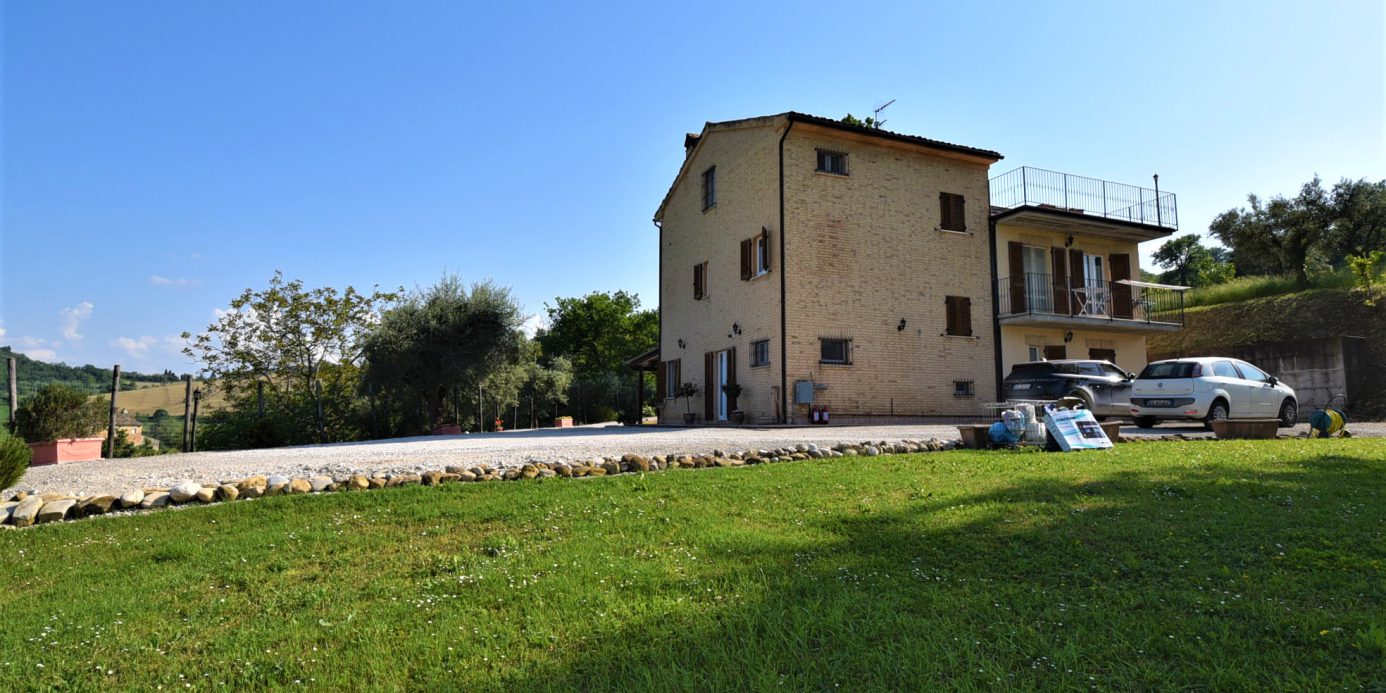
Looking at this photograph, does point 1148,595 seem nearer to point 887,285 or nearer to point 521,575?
point 521,575

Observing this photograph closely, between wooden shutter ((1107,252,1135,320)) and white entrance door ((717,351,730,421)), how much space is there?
11778mm

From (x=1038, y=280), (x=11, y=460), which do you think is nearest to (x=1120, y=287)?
(x=1038, y=280)

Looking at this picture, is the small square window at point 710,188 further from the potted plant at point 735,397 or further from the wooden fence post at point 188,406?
the wooden fence post at point 188,406

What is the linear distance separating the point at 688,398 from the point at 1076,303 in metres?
11.6

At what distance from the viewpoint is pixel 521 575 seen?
3652 millimetres

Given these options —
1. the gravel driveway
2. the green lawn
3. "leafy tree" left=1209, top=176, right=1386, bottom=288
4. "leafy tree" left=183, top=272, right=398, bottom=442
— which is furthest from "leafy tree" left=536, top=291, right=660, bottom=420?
the green lawn

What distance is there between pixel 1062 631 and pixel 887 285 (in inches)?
633

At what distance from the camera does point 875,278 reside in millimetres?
18062

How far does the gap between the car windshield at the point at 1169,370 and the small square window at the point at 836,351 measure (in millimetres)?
6071

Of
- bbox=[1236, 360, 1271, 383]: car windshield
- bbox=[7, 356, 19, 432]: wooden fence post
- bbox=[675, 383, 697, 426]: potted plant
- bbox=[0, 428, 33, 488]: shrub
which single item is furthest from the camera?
bbox=[675, 383, 697, 426]: potted plant

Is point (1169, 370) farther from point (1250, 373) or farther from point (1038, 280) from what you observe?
point (1038, 280)

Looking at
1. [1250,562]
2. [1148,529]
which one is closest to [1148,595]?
[1250,562]

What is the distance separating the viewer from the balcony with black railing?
19.6 m

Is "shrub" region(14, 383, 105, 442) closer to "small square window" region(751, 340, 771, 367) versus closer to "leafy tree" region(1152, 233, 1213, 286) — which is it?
"small square window" region(751, 340, 771, 367)
